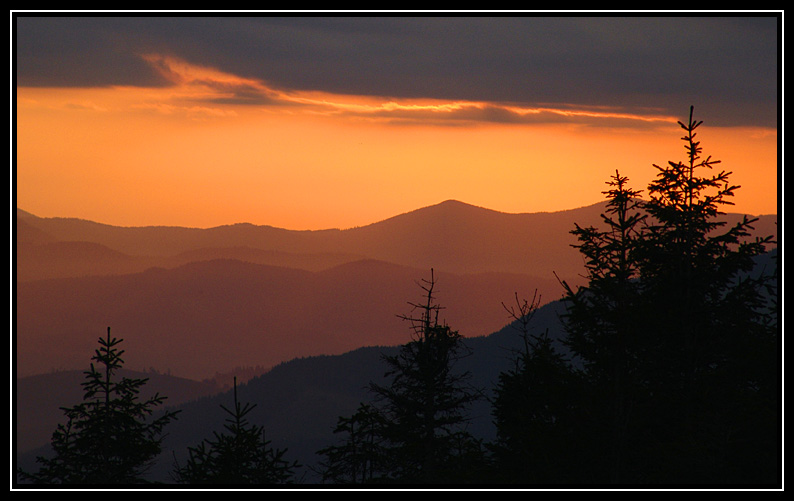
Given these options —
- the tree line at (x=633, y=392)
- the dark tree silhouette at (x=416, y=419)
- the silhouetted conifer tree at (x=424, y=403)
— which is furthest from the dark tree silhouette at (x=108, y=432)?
the silhouetted conifer tree at (x=424, y=403)

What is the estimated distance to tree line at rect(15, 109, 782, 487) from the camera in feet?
39.7

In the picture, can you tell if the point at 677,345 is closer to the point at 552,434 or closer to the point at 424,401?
the point at 552,434

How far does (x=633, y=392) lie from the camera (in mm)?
12617

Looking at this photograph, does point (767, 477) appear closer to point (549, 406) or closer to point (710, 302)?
point (549, 406)

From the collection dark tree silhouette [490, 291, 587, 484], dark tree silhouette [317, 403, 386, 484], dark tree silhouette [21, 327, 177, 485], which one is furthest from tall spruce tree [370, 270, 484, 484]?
dark tree silhouette [490, 291, 587, 484]

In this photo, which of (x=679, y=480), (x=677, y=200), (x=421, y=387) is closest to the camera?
(x=679, y=480)

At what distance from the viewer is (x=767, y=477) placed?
1133 centimetres

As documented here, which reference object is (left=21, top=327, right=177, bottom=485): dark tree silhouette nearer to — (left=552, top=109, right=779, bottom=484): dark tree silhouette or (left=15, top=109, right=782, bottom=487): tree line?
(left=15, top=109, right=782, bottom=487): tree line

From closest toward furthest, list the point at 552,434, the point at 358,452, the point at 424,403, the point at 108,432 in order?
1. the point at 552,434
2. the point at 108,432
3. the point at 358,452
4. the point at 424,403

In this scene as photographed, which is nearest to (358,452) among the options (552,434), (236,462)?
(236,462)

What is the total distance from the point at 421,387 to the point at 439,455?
2.36 m

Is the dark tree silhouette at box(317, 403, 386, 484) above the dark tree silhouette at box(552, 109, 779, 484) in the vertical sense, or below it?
below
